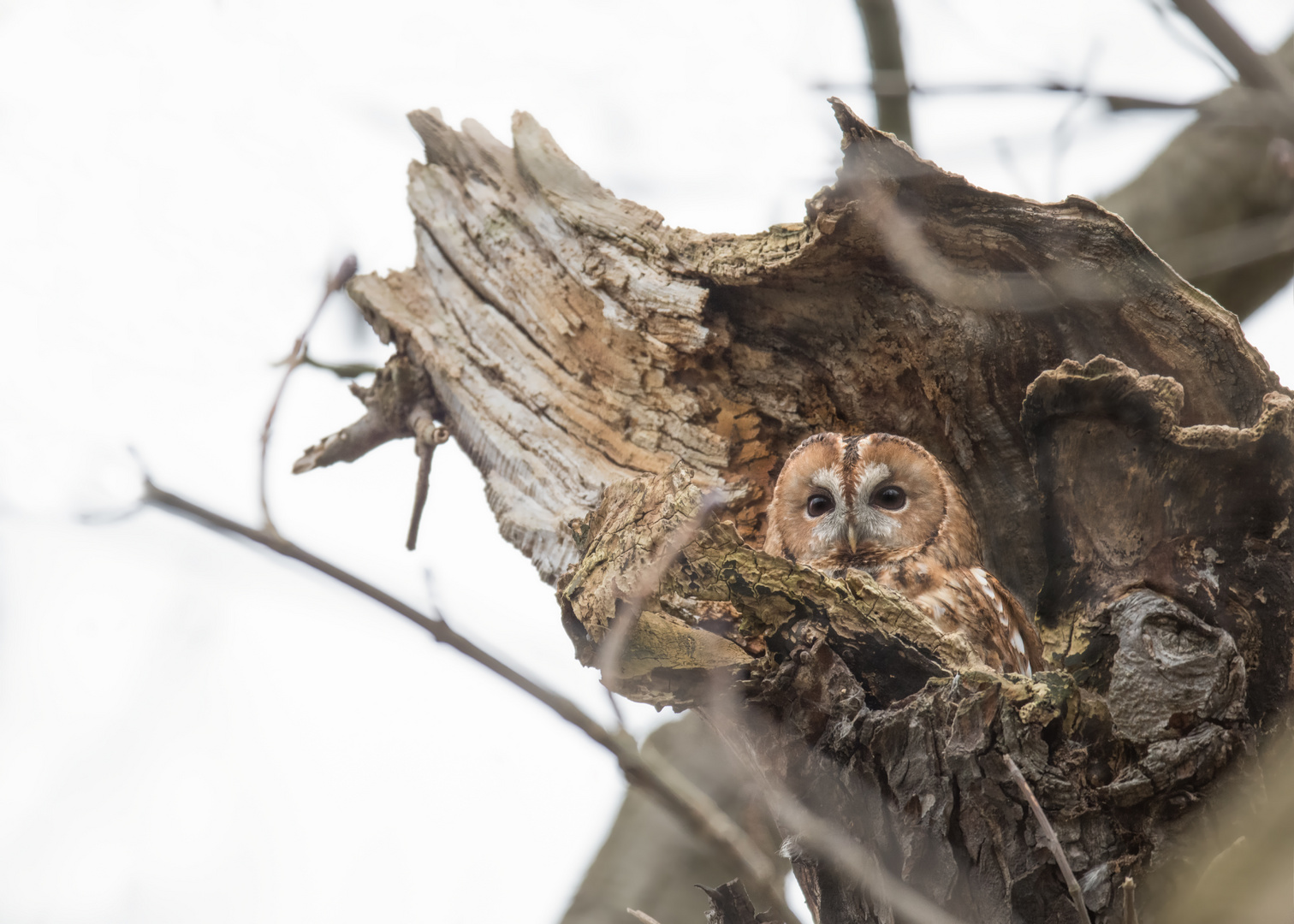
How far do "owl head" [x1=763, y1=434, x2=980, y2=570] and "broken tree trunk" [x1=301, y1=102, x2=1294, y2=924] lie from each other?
0.09m

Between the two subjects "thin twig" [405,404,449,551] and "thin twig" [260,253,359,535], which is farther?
"thin twig" [405,404,449,551]

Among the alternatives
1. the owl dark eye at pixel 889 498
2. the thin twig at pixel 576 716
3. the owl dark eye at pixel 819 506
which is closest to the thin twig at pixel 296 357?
the thin twig at pixel 576 716

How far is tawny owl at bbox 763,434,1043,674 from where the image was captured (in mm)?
3035

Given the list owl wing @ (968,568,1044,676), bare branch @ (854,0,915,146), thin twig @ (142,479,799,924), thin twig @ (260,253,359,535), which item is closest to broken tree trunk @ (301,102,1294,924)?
thin twig @ (142,479,799,924)

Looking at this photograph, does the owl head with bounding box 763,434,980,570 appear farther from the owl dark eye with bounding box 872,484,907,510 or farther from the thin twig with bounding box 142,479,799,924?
the thin twig with bounding box 142,479,799,924

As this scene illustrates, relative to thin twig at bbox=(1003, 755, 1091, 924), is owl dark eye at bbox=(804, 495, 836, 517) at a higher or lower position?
higher

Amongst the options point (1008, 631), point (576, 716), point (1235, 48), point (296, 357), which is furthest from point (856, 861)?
point (1235, 48)

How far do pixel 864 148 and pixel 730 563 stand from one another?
0.96 m

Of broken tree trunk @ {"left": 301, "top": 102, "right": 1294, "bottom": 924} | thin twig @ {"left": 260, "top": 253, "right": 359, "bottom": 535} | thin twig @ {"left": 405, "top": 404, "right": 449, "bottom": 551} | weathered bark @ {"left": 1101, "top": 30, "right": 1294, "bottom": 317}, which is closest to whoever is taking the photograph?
broken tree trunk @ {"left": 301, "top": 102, "right": 1294, "bottom": 924}

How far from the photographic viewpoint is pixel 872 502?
3160 millimetres

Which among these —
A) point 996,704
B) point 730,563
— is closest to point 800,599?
point 730,563

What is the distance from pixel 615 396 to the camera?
2.87 metres

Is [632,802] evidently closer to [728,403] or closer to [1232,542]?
[728,403]

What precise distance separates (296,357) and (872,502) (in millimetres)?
1737
